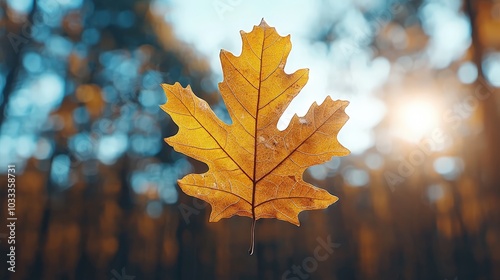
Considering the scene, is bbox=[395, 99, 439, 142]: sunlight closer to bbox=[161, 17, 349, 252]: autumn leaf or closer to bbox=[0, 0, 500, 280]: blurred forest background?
bbox=[0, 0, 500, 280]: blurred forest background

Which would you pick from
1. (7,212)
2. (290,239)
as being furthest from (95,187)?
(290,239)

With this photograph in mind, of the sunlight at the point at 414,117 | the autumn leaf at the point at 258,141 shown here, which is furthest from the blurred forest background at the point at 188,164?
the autumn leaf at the point at 258,141

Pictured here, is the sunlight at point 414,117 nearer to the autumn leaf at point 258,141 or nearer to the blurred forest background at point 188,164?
the blurred forest background at point 188,164

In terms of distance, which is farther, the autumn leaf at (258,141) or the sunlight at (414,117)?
the sunlight at (414,117)

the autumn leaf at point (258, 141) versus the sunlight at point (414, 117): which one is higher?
the sunlight at point (414, 117)

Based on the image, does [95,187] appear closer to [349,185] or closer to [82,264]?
[82,264]

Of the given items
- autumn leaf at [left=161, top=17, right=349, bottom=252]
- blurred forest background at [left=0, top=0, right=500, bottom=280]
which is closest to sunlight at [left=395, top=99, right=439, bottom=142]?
blurred forest background at [left=0, top=0, right=500, bottom=280]

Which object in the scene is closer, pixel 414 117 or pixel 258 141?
pixel 258 141

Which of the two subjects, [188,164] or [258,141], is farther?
[188,164]
